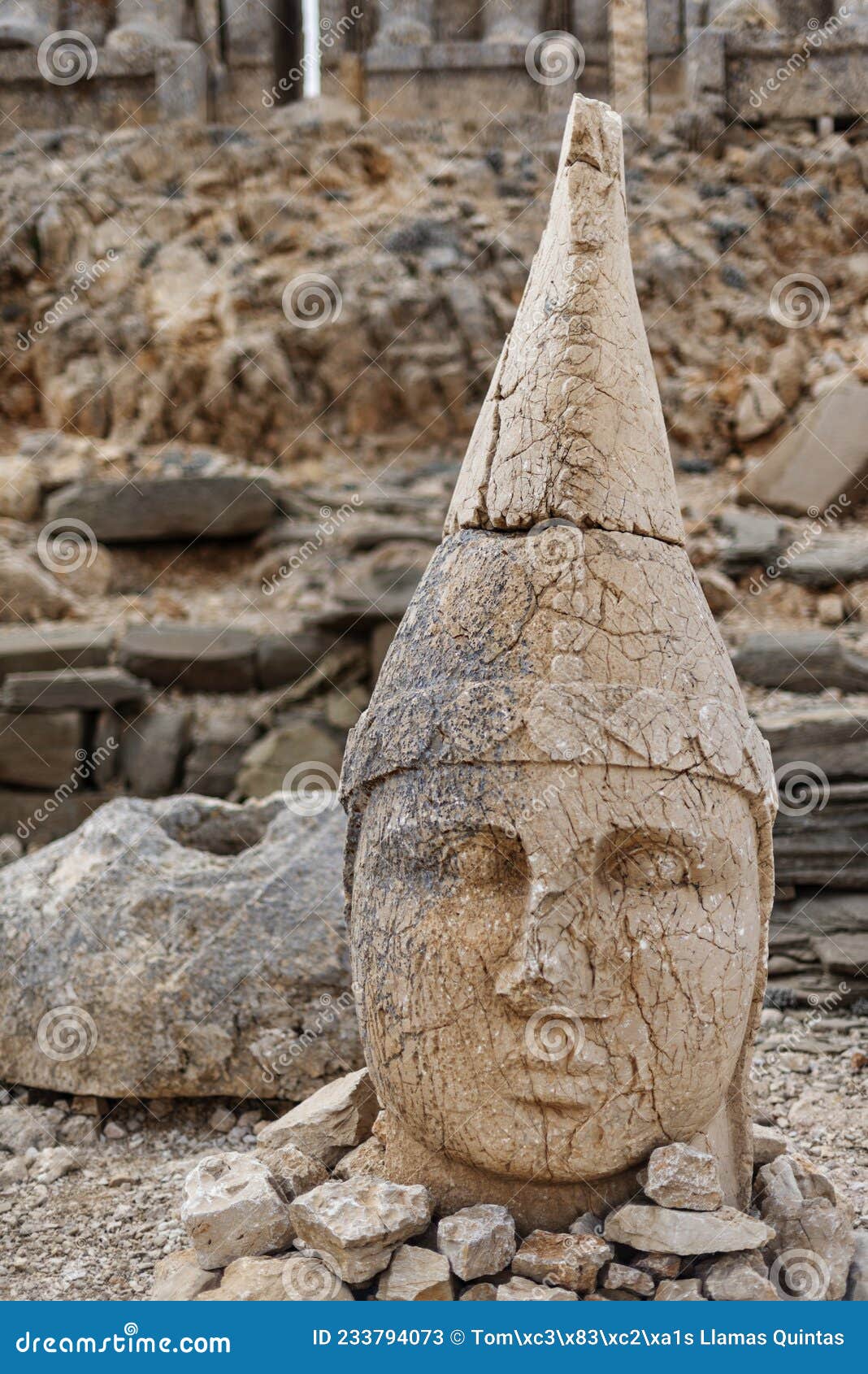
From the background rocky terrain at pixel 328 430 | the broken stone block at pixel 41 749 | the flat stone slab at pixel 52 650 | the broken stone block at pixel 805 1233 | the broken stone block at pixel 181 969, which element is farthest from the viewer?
the flat stone slab at pixel 52 650

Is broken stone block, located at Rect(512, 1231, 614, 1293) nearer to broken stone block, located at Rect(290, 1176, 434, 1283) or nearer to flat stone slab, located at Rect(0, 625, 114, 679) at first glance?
broken stone block, located at Rect(290, 1176, 434, 1283)

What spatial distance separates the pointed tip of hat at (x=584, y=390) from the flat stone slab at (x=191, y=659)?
7528 millimetres

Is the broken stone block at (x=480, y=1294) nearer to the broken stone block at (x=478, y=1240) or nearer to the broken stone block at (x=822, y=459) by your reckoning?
the broken stone block at (x=478, y=1240)

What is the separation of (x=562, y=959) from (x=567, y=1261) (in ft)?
2.26

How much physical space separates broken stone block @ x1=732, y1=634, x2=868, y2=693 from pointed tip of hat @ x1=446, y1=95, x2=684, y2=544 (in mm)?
5355

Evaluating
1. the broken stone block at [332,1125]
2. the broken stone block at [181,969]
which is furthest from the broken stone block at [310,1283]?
the broken stone block at [181,969]

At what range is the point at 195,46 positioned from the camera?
16.1 metres

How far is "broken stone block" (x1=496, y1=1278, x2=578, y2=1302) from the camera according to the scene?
2.60 meters

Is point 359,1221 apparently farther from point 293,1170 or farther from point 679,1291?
point 679,1291

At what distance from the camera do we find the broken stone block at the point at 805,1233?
2.82 meters

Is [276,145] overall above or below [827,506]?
above

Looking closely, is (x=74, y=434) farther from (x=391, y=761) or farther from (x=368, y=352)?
(x=391, y=761)

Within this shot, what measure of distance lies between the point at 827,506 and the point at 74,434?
8282mm
